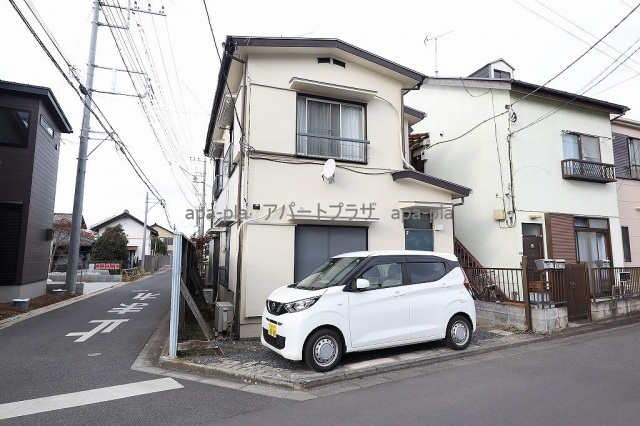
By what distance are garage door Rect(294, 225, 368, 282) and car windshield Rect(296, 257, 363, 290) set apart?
1509 mm

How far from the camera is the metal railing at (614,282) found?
9031 mm

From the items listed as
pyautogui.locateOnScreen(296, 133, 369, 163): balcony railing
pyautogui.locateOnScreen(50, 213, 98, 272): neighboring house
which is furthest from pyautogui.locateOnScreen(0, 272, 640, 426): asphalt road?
pyautogui.locateOnScreen(50, 213, 98, 272): neighboring house

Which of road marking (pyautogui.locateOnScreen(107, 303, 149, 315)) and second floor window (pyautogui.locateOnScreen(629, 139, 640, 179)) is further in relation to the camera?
second floor window (pyautogui.locateOnScreen(629, 139, 640, 179))

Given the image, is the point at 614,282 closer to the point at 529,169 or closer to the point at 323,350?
the point at 529,169

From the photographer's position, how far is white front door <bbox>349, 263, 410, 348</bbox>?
5.54 metres

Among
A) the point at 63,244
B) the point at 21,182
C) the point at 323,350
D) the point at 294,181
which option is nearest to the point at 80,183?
the point at 21,182

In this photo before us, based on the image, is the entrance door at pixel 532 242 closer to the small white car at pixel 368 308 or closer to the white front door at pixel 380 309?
the small white car at pixel 368 308

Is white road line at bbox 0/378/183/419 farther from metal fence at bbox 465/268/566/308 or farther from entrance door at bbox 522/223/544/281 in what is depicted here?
entrance door at bbox 522/223/544/281

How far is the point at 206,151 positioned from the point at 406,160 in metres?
11.1

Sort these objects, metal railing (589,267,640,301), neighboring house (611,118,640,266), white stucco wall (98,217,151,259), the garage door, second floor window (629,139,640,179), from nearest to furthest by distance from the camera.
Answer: the garage door < metal railing (589,267,640,301) < neighboring house (611,118,640,266) < second floor window (629,139,640,179) < white stucco wall (98,217,151,259)

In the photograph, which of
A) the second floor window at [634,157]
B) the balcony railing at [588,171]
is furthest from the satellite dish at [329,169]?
the second floor window at [634,157]

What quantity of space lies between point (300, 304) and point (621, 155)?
1530 cm

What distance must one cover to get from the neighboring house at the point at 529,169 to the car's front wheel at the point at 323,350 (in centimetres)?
783

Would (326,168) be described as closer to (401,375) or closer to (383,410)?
(401,375)
